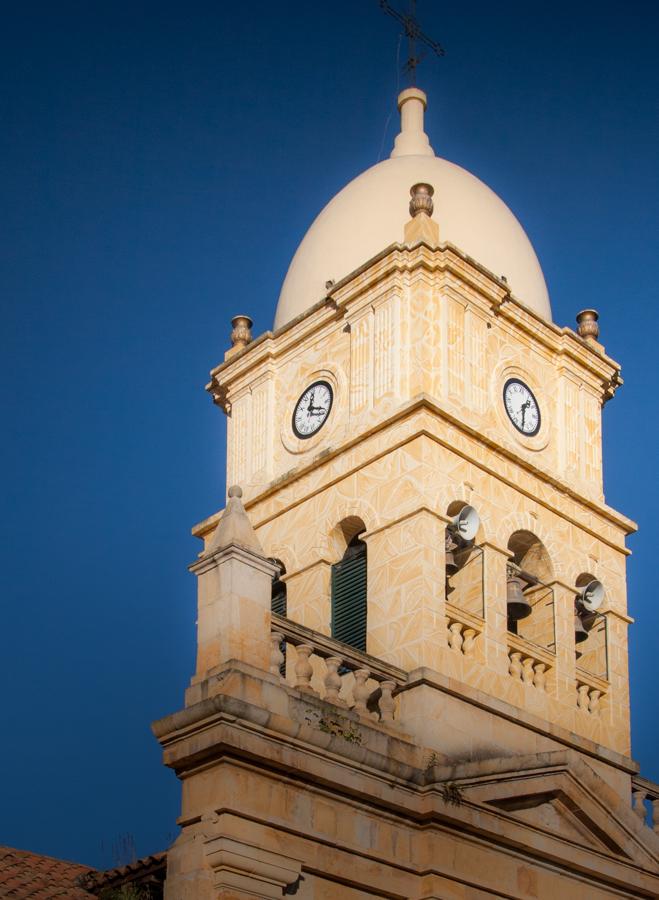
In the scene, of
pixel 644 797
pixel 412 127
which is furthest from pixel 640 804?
pixel 412 127

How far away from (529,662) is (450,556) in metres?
1.72

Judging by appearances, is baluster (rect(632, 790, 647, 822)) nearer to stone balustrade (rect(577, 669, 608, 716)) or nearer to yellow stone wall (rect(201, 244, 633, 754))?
yellow stone wall (rect(201, 244, 633, 754))

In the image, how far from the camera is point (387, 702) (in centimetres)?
2281

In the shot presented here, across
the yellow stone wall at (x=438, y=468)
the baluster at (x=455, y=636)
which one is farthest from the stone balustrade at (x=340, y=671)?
the baluster at (x=455, y=636)

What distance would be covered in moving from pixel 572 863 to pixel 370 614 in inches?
159

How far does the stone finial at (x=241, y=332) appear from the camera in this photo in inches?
1160

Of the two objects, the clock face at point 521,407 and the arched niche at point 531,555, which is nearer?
the arched niche at point 531,555

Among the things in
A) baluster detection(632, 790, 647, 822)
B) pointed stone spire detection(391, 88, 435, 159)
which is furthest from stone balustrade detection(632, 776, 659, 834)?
pointed stone spire detection(391, 88, 435, 159)

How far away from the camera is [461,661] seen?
24.2 m

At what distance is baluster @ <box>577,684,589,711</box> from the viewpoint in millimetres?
25891

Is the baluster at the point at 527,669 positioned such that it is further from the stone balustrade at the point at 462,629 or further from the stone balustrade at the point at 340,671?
the stone balustrade at the point at 340,671

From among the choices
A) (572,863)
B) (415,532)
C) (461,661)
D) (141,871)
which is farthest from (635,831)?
(141,871)

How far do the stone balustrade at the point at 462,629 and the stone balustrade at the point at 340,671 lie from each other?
4.39 ft

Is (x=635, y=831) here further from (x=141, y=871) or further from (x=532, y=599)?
(x=141, y=871)
